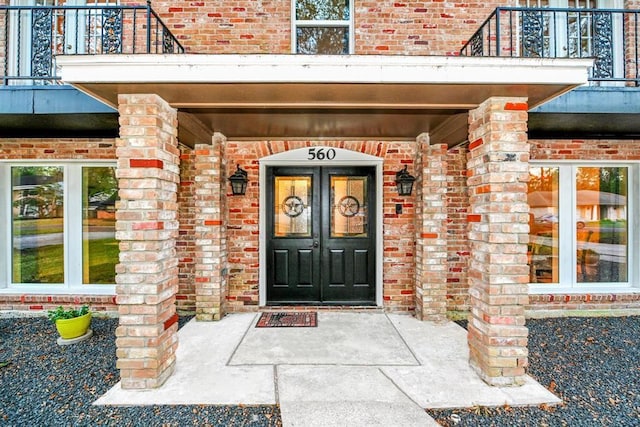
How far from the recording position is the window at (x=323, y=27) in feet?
15.4

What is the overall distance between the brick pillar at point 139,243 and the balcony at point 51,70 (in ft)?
2.07

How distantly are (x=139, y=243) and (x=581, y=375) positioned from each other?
13.4 ft

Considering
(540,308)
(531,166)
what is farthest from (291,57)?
(540,308)

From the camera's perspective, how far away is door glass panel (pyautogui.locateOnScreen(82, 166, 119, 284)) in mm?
4836

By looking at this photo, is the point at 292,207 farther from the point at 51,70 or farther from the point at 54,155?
the point at 54,155

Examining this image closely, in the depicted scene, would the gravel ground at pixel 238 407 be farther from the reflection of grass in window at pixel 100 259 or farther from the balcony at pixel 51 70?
the balcony at pixel 51 70

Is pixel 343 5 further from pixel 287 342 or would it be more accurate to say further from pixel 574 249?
pixel 574 249

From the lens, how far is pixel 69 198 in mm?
4793

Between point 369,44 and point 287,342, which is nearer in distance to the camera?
point 287,342

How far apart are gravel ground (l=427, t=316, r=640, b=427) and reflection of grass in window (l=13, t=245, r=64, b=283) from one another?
5296 millimetres

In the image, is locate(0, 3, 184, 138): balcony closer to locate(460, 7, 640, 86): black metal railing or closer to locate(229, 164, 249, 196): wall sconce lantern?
locate(229, 164, 249, 196): wall sconce lantern

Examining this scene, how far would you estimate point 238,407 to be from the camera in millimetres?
2543

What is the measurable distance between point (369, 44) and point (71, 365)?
5123mm

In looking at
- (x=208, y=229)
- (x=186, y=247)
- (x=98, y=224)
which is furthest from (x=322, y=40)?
(x=98, y=224)
